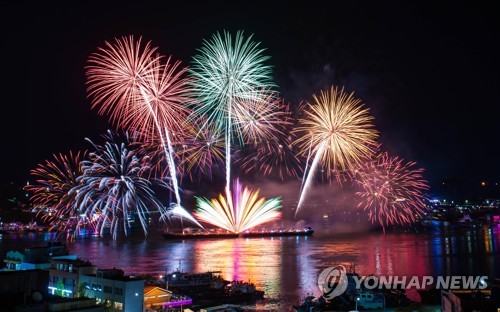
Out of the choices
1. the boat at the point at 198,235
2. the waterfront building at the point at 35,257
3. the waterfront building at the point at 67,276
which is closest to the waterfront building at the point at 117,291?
the waterfront building at the point at 67,276

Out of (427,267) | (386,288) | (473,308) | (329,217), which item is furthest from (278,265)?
(329,217)

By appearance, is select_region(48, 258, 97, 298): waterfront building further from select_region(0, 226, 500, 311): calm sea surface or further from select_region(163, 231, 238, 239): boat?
select_region(163, 231, 238, 239): boat

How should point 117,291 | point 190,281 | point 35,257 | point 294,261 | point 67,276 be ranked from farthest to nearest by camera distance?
1. point 294,261
2. point 190,281
3. point 35,257
4. point 67,276
5. point 117,291

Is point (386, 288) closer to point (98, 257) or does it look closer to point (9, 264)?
point (9, 264)

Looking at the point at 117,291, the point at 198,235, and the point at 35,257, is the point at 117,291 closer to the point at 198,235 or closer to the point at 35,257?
the point at 35,257

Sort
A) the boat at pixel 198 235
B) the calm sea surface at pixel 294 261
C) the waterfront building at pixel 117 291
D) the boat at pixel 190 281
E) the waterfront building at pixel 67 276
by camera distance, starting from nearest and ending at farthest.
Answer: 1. the waterfront building at pixel 117 291
2. the waterfront building at pixel 67 276
3. the boat at pixel 190 281
4. the calm sea surface at pixel 294 261
5. the boat at pixel 198 235

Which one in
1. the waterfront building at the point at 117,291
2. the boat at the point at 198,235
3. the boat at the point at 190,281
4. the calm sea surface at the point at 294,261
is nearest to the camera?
the waterfront building at the point at 117,291

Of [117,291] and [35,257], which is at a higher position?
[35,257]

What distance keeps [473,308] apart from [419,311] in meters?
3.89

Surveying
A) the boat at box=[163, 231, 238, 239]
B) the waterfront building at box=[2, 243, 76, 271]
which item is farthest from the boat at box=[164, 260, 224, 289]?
the boat at box=[163, 231, 238, 239]

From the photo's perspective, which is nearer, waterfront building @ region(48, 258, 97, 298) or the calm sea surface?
waterfront building @ region(48, 258, 97, 298)

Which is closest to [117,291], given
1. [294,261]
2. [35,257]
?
[35,257]

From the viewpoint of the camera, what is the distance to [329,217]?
8181cm

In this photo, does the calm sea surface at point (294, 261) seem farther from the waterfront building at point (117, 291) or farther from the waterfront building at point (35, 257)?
the waterfront building at point (35, 257)
